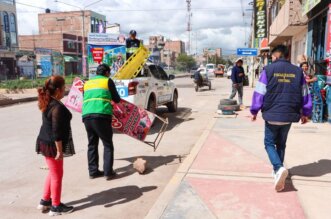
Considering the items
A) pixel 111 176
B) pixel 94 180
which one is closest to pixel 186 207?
pixel 111 176

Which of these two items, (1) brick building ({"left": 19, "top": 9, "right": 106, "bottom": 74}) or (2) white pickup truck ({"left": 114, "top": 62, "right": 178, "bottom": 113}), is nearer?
(2) white pickup truck ({"left": 114, "top": 62, "right": 178, "bottom": 113})

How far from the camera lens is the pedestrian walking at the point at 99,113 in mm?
5445

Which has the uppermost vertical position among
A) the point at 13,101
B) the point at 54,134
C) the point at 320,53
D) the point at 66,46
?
the point at 66,46

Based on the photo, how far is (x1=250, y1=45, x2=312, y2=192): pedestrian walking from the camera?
4680mm

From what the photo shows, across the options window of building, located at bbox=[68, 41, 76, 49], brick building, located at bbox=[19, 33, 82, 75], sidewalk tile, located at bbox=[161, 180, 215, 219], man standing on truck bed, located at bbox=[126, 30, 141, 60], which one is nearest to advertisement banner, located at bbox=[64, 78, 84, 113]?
sidewalk tile, located at bbox=[161, 180, 215, 219]

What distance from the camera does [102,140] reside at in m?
5.63

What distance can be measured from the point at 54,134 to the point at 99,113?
4.68 ft

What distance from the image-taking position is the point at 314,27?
44.1ft

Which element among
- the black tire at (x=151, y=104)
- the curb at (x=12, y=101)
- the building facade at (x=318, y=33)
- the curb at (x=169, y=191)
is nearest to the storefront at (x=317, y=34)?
the building facade at (x=318, y=33)

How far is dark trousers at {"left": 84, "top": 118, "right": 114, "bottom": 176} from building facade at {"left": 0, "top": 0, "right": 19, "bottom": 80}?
151ft

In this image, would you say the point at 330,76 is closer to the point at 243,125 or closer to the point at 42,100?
the point at 243,125

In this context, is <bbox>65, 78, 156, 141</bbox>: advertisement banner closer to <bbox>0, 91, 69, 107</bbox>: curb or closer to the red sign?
the red sign

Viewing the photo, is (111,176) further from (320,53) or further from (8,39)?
(8,39)

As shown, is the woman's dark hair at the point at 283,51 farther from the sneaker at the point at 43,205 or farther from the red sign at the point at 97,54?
the red sign at the point at 97,54
